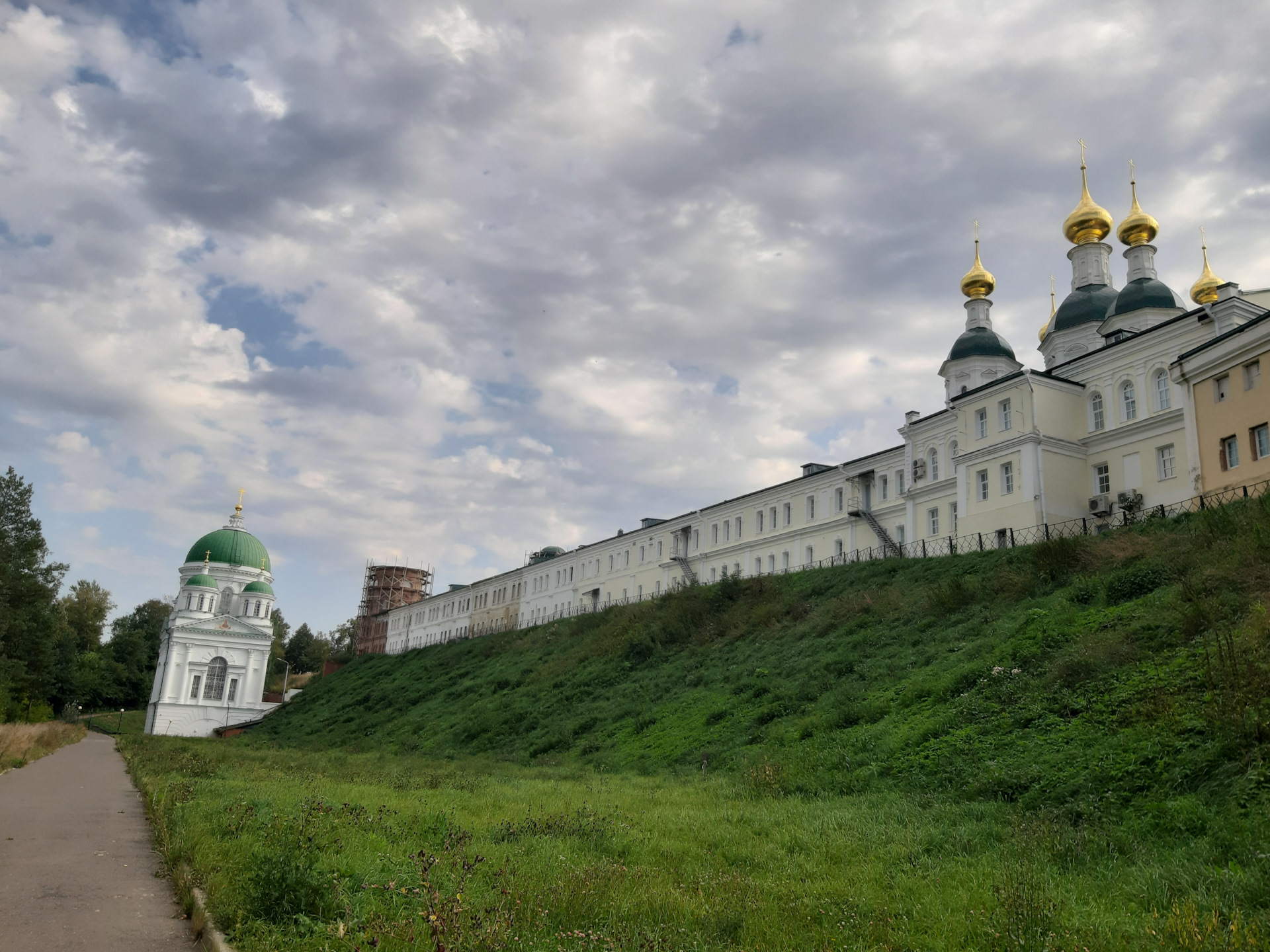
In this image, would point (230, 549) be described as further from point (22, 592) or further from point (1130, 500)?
point (1130, 500)

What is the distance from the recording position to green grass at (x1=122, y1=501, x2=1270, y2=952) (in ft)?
22.6

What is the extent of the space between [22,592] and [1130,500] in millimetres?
55890

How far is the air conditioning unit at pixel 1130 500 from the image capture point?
33.6 metres

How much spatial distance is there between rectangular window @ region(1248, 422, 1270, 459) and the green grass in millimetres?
3000

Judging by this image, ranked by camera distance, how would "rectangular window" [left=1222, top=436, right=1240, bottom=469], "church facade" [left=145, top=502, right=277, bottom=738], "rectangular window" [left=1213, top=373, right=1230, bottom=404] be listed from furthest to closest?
1. "church facade" [left=145, top=502, right=277, bottom=738]
2. "rectangular window" [left=1213, top=373, right=1230, bottom=404]
3. "rectangular window" [left=1222, top=436, right=1240, bottom=469]

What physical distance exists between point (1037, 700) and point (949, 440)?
101ft

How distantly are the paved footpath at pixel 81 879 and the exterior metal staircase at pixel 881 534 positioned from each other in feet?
118

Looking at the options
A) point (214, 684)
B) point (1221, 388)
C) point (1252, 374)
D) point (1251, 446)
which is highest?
point (1221, 388)

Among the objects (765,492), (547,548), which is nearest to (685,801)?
(765,492)

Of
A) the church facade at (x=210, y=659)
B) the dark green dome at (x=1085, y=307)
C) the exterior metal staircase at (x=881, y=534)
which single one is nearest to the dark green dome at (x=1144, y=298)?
the dark green dome at (x=1085, y=307)

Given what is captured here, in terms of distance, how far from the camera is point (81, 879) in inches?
368

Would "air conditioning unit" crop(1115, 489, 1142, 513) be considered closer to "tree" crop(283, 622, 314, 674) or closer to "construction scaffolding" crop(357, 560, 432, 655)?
"construction scaffolding" crop(357, 560, 432, 655)

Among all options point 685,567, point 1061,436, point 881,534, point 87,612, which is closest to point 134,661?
point 87,612

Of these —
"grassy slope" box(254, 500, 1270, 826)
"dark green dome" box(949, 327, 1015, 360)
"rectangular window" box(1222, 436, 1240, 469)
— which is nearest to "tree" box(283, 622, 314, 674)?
"grassy slope" box(254, 500, 1270, 826)
